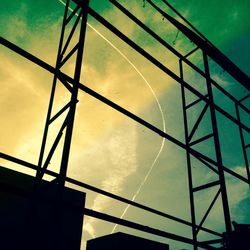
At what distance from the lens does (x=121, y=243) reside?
5.17 metres

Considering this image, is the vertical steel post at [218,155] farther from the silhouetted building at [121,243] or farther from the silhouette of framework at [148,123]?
the silhouetted building at [121,243]

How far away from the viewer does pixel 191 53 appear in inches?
374

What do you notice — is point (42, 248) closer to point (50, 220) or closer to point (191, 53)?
point (50, 220)

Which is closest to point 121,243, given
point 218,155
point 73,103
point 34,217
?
point 34,217

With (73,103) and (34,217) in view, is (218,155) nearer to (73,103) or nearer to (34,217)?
(73,103)

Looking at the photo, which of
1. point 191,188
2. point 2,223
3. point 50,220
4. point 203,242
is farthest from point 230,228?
point 2,223

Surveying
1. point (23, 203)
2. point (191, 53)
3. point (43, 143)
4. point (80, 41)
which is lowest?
point (23, 203)

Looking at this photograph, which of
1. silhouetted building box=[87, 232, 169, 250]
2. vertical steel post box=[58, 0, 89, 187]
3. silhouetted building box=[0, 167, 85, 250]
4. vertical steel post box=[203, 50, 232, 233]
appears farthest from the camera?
vertical steel post box=[203, 50, 232, 233]

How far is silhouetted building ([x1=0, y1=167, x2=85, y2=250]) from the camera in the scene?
168 inches

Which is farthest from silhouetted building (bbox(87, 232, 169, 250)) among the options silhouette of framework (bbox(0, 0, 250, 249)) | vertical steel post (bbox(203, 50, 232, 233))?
vertical steel post (bbox(203, 50, 232, 233))

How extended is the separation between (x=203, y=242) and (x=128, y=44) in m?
4.89

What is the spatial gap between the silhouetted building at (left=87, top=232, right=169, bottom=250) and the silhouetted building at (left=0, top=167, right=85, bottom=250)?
568 millimetres

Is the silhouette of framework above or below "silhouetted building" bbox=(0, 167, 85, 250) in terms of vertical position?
above

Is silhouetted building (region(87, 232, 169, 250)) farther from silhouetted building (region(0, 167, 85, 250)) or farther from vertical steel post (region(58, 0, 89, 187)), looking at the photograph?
vertical steel post (region(58, 0, 89, 187))
